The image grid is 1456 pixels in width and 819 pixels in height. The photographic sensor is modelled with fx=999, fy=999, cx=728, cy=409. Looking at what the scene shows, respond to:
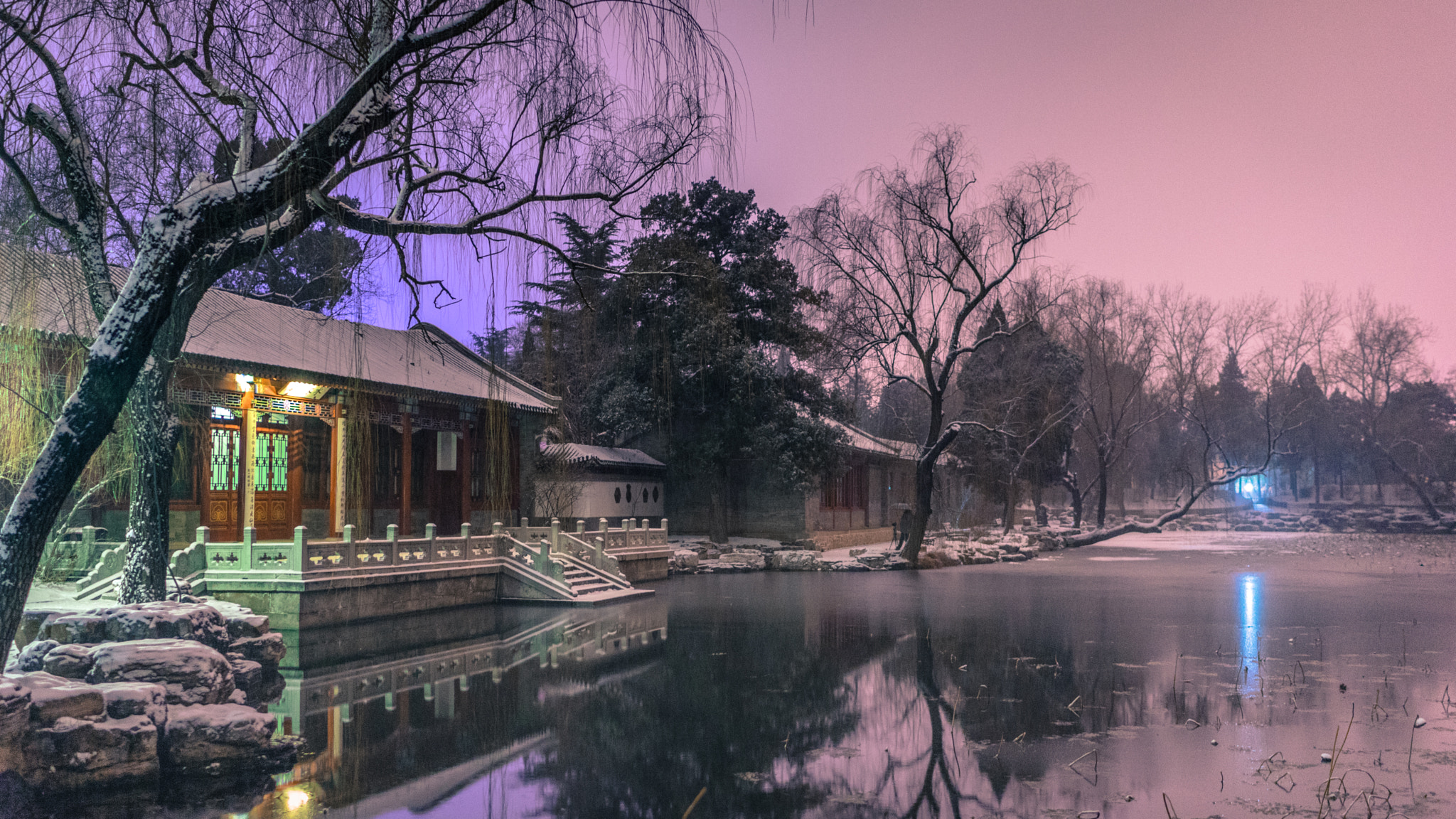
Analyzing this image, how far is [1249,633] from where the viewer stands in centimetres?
1379

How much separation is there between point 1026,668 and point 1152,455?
209ft

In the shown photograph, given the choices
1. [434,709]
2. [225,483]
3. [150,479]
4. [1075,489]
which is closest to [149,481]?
[150,479]

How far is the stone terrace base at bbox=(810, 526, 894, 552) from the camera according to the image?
32344 mm

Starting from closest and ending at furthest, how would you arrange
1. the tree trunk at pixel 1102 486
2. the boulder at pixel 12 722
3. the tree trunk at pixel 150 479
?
the boulder at pixel 12 722 → the tree trunk at pixel 150 479 → the tree trunk at pixel 1102 486

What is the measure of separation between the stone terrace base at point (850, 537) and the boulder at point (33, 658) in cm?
2424

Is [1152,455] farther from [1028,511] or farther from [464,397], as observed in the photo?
[464,397]

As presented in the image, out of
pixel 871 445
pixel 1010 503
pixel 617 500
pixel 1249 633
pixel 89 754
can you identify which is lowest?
pixel 1249 633

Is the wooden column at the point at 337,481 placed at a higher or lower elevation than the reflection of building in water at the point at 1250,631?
higher

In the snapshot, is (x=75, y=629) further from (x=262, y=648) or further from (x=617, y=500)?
(x=617, y=500)

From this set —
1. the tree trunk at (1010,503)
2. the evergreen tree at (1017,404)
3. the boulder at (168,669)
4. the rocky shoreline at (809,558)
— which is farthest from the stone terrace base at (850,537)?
the boulder at (168,669)

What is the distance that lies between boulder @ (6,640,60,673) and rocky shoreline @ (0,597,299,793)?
0.4 inches

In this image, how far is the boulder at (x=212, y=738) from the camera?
7379 millimetres

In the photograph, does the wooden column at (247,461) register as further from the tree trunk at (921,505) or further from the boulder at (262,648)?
the tree trunk at (921,505)

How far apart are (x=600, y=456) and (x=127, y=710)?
2146cm
